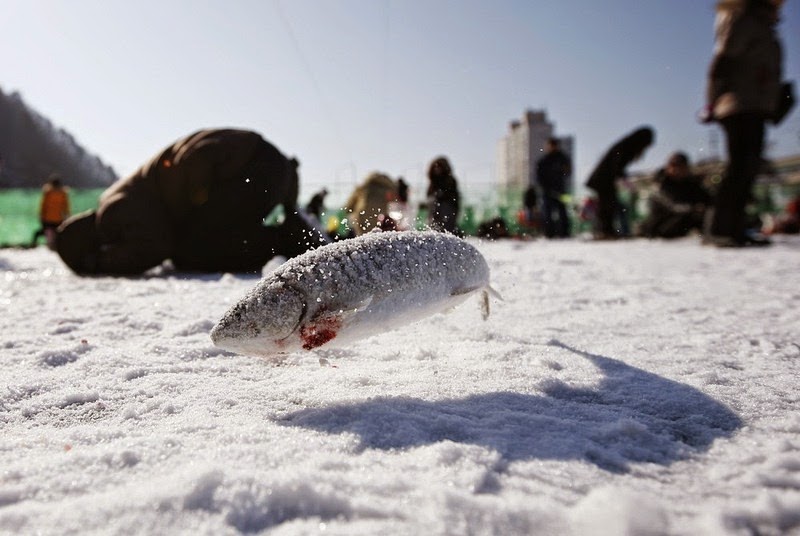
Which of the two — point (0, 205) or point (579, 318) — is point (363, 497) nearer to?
point (579, 318)

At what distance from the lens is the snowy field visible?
91 centimetres

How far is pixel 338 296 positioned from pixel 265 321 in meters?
0.20

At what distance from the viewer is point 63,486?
1017 millimetres

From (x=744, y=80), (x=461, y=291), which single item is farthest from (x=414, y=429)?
(x=744, y=80)

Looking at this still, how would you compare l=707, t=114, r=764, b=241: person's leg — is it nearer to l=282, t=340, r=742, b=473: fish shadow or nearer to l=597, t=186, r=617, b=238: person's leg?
l=597, t=186, r=617, b=238: person's leg

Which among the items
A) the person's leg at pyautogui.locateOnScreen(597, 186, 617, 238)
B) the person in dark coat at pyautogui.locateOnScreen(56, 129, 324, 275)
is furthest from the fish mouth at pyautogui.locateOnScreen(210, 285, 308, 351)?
the person's leg at pyautogui.locateOnScreen(597, 186, 617, 238)

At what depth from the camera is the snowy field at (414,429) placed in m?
0.91

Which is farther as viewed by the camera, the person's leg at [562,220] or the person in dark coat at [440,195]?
the person's leg at [562,220]

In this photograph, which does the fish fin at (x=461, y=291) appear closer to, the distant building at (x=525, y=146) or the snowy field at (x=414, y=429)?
the snowy field at (x=414, y=429)

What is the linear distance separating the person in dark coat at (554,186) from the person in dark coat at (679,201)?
195cm

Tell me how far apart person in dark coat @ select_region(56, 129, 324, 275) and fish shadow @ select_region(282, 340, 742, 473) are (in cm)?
299

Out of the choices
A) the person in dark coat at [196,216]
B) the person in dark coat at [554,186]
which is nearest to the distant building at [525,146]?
the person in dark coat at [554,186]

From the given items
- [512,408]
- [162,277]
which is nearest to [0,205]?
[162,277]

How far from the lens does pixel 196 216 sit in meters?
4.52
